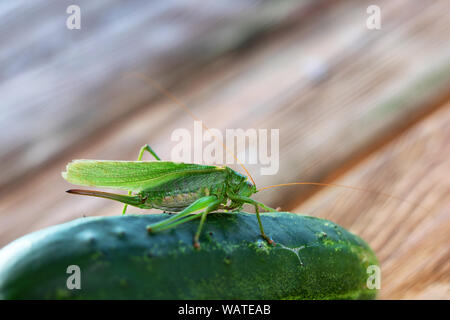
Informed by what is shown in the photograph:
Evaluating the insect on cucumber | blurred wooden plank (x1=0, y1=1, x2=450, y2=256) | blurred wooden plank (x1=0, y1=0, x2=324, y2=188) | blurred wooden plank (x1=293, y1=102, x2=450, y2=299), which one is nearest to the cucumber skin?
the insect on cucumber

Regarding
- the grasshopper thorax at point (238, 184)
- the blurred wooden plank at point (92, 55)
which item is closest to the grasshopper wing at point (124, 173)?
the grasshopper thorax at point (238, 184)

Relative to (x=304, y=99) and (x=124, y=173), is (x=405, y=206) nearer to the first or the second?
(x=304, y=99)

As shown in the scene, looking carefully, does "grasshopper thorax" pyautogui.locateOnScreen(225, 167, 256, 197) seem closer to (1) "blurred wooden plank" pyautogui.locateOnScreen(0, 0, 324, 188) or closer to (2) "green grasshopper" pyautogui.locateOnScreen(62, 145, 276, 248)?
(2) "green grasshopper" pyautogui.locateOnScreen(62, 145, 276, 248)

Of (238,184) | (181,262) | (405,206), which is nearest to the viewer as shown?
(181,262)

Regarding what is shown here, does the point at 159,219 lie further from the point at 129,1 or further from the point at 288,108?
the point at 129,1

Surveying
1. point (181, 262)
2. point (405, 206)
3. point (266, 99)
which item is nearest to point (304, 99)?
point (266, 99)

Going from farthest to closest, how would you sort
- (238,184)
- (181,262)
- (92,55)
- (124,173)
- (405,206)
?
1. (92,55)
2. (405,206)
3. (238,184)
4. (124,173)
5. (181,262)
